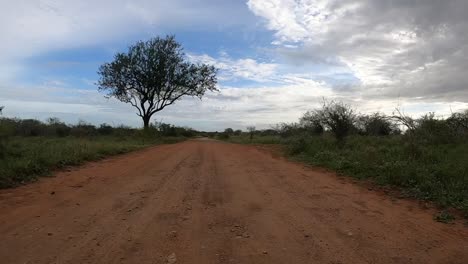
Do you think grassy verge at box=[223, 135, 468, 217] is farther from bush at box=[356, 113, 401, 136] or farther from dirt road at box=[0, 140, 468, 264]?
bush at box=[356, 113, 401, 136]

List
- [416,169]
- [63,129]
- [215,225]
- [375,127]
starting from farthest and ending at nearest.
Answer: [63,129], [375,127], [416,169], [215,225]

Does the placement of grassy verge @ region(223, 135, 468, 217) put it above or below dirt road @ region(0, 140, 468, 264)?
above

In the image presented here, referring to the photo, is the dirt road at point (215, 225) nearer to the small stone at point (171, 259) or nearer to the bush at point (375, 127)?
the small stone at point (171, 259)

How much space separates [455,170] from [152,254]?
24.7 ft

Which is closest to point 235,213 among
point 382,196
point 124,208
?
point 124,208

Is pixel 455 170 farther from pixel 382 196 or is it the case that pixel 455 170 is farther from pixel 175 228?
pixel 175 228

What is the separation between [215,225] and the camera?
5.77m

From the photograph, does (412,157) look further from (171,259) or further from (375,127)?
(375,127)

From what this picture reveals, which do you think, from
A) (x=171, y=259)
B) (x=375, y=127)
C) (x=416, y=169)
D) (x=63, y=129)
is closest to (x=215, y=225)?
(x=171, y=259)

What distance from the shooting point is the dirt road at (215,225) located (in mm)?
4605

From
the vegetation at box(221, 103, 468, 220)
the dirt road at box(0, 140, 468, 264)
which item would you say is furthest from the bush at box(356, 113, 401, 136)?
the dirt road at box(0, 140, 468, 264)

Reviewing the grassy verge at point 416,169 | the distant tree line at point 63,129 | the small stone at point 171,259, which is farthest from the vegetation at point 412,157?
the distant tree line at point 63,129

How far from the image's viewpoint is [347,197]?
26.3 feet

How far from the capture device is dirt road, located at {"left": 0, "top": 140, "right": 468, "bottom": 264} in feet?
15.1
